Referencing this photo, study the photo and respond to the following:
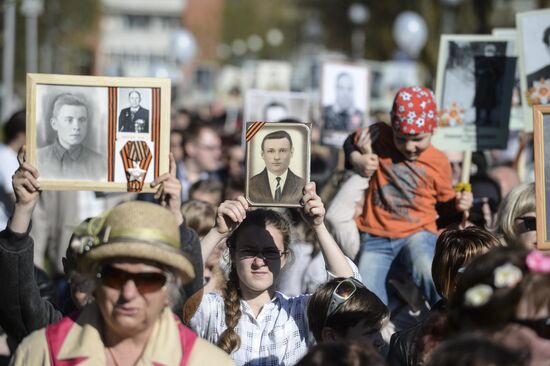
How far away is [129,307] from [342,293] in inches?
50.4

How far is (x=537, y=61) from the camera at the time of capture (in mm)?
7398

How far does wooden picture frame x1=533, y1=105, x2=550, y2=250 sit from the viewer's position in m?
5.22

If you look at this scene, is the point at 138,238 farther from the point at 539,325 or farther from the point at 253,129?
the point at 253,129

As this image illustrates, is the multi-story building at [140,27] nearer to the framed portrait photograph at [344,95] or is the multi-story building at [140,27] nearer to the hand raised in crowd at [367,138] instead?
the framed portrait photograph at [344,95]

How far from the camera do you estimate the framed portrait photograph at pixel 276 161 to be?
5098mm

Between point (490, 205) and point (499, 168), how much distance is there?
2144 mm

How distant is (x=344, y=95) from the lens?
1065 cm

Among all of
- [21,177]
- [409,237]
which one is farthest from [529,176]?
[21,177]

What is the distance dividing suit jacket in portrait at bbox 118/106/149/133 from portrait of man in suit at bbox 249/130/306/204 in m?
0.57

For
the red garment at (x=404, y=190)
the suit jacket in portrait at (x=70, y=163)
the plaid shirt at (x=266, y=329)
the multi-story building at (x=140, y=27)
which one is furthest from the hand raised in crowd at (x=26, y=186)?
the multi-story building at (x=140, y=27)

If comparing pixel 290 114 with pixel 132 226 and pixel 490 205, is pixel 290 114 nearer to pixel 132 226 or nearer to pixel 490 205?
pixel 490 205

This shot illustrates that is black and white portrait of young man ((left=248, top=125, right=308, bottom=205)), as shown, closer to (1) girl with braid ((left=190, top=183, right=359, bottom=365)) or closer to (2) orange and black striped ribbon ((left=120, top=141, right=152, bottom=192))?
(1) girl with braid ((left=190, top=183, right=359, bottom=365))

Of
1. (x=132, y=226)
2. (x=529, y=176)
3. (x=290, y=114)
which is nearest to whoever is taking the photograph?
(x=132, y=226)

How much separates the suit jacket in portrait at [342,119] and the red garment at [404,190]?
3.49 m
